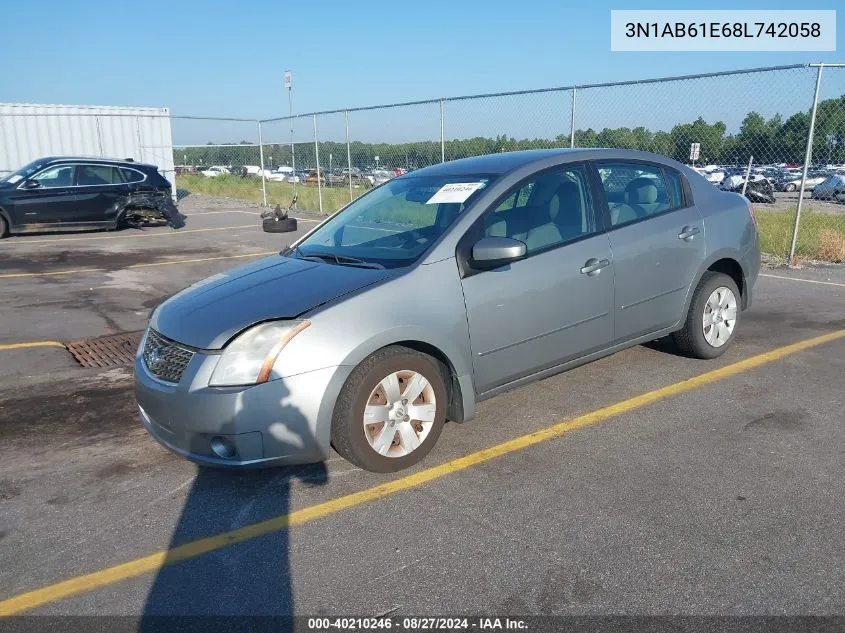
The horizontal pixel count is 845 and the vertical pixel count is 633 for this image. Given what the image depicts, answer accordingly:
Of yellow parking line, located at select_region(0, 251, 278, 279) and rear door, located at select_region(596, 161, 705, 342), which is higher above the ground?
rear door, located at select_region(596, 161, 705, 342)

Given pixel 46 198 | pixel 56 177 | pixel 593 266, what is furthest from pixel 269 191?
pixel 593 266

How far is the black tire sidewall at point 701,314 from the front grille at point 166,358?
3630mm

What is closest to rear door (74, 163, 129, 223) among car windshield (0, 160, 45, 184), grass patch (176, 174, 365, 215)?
car windshield (0, 160, 45, 184)

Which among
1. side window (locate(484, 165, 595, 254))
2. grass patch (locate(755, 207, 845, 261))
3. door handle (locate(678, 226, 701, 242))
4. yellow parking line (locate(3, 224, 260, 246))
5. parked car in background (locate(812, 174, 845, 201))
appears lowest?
yellow parking line (locate(3, 224, 260, 246))

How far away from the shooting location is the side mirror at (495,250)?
383 cm

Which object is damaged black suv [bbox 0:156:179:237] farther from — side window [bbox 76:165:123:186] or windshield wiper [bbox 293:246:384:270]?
windshield wiper [bbox 293:246:384:270]

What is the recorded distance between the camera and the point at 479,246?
12.7 ft

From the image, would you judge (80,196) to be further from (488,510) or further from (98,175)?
(488,510)

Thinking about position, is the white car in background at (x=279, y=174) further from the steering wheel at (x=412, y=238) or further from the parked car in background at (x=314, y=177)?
the steering wheel at (x=412, y=238)

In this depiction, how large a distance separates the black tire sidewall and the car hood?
104 inches

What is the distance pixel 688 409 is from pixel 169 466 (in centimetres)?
321

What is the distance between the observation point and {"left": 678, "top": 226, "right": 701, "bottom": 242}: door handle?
502cm

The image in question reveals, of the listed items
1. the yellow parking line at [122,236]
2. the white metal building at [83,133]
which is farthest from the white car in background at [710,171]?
the white metal building at [83,133]

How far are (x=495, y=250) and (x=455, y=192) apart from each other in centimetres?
71
